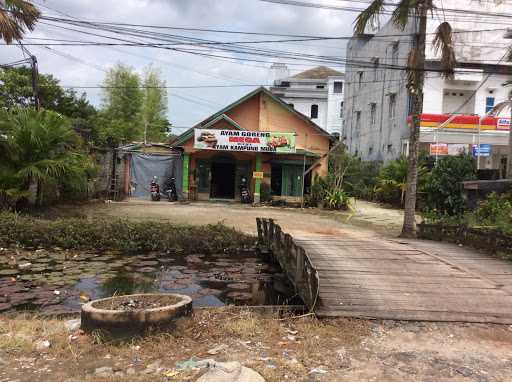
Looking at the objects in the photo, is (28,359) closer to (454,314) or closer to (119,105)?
(454,314)

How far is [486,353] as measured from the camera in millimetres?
4430

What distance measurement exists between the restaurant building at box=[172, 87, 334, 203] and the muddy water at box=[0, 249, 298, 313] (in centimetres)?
1187

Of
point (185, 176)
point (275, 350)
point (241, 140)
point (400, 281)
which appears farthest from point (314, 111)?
point (275, 350)

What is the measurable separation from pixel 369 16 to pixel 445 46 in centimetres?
228

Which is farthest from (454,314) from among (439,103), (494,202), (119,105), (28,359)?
(119,105)

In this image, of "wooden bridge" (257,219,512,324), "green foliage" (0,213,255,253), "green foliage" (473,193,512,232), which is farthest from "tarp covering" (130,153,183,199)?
"green foliage" (473,193,512,232)

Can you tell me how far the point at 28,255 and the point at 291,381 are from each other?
849 cm

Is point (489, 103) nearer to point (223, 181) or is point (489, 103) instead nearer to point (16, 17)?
point (223, 181)

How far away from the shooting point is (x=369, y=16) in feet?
39.3

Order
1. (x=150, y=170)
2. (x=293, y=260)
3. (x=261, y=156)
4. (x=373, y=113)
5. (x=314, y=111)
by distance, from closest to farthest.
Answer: (x=293, y=260)
(x=261, y=156)
(x=150, y=170)
(x=373, y=113)
(x=314, y=111)

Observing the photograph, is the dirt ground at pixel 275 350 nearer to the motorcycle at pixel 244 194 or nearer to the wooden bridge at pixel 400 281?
the wooden bridge at pixel 400 281

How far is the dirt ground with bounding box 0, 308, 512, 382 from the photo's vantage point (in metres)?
3.88

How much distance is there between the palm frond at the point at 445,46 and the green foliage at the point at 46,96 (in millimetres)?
21333

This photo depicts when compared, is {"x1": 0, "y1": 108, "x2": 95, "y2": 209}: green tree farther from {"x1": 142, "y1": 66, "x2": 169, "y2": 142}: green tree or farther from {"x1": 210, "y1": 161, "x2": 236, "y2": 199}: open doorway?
{"x1": 142, "y1": 66, "x2": 169, "y2": 142}: green tree
